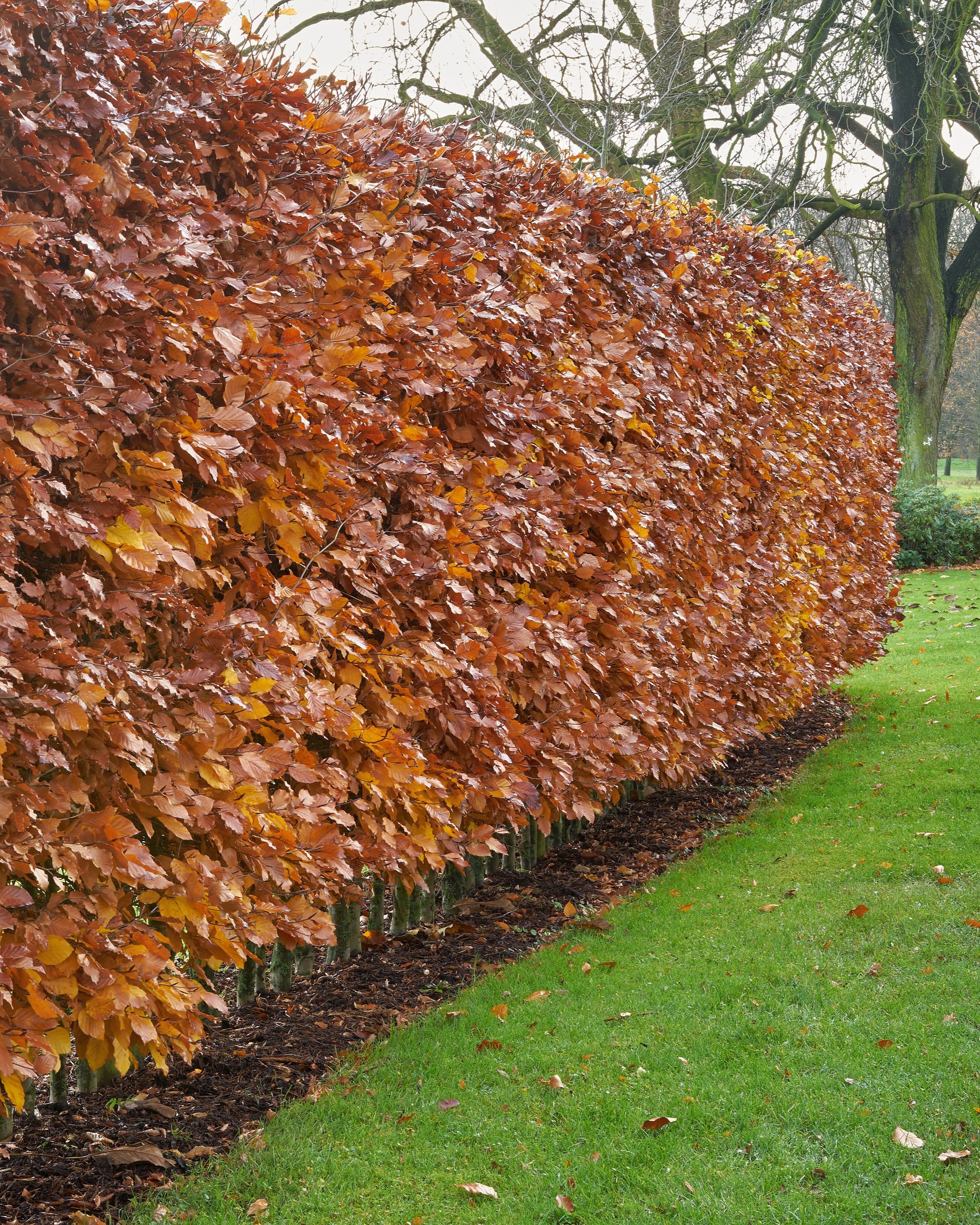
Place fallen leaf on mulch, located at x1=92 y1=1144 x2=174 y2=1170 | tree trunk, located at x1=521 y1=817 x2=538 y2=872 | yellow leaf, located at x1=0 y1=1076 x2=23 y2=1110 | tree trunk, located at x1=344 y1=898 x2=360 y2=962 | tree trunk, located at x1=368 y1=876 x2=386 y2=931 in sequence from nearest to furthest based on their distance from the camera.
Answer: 1. yellow leaf, located at x1=0 y1=1076 x2=23 y2=1110
2. fallen leaf on mulch, located at x1=92 y1=1144 x2=174 y2=1170
3. tree trunk, located at x1=344 y1=898 x2=360 y2=962
4. tree trunk, located at x1=368 y1=876 x2=386 y2=931
5. tree trunk, located at x1=521 y1=817 x2=538 y2=872

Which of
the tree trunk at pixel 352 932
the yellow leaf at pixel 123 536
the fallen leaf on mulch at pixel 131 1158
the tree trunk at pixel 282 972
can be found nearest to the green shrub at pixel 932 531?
the tree trunk at pixel 352 932

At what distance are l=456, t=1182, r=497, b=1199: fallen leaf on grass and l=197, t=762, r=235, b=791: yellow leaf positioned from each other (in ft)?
4.18

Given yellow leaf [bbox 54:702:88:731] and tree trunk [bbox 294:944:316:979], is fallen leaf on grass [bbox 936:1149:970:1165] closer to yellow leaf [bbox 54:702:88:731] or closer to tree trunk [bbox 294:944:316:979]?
tree trunk [bbox 294:944:316:979]

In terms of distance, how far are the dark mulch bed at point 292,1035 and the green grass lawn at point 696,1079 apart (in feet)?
0.46

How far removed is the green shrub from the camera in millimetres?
18953

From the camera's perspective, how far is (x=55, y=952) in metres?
2.39

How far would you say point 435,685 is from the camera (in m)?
3.78

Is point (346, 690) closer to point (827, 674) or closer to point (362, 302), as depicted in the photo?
point (362, 302)

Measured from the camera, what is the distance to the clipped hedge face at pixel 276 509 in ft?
7.91

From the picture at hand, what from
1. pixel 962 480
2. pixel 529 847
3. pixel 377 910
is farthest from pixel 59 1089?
pixel 962 480

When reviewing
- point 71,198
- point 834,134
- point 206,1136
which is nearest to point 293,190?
point 71,198

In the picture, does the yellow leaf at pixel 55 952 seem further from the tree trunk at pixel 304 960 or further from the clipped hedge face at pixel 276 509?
the tree trunk at pixel 304 960

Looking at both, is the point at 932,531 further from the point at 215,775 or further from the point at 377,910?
the point at 215,775

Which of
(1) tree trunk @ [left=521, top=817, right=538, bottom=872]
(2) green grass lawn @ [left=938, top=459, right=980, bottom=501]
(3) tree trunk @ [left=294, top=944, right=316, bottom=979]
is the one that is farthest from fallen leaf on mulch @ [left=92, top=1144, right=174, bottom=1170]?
(2) green grass lawn @ [left=938, top=459, right=980, bottom=501]
